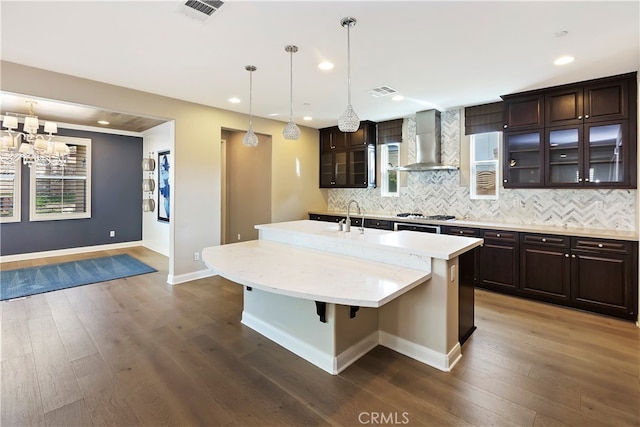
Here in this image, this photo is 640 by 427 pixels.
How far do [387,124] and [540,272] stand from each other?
3531 mm

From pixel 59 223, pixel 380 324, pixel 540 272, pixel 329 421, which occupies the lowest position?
pixel 329 421

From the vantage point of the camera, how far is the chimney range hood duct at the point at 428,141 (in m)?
5.04

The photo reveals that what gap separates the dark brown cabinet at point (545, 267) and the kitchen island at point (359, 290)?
1675 mm

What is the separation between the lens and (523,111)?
4.11 meters

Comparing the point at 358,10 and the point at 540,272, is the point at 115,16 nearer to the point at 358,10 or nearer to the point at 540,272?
the point at 358,10

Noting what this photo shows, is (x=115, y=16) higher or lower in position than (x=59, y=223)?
higher

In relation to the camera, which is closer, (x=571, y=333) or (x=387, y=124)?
(x=571, y=333)

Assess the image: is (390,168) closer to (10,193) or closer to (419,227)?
(419,227)

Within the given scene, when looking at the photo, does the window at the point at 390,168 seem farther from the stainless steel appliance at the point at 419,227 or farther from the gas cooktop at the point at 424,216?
the stainless steel appliance at the point at 419,227

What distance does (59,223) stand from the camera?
21.3 feet

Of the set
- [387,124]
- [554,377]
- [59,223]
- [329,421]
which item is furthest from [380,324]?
[59,223]

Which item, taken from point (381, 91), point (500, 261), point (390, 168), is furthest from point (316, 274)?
point (390, 168)

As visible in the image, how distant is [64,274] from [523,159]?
729 centimetres

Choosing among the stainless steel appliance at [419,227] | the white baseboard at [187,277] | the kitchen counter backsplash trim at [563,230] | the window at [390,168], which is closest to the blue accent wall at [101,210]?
the white baseboard at [187,277]
